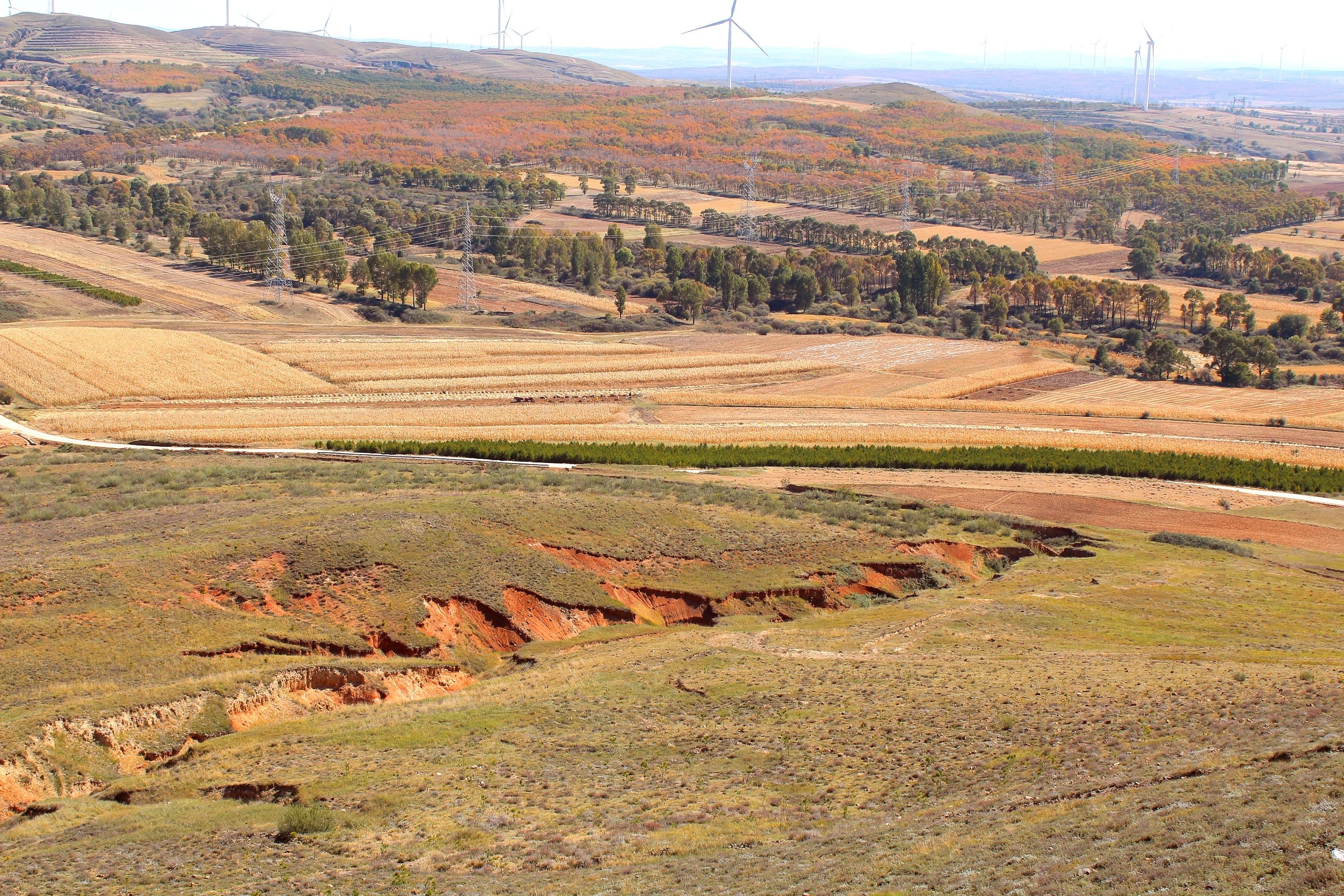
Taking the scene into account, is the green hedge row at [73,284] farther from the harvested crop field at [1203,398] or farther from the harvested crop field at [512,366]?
the harvested crop field at [1203,398]

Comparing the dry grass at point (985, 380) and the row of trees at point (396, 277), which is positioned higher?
the row of trees at point (396, 277)

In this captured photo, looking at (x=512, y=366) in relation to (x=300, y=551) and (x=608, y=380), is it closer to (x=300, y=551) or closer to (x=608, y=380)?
(x=608, y=380)

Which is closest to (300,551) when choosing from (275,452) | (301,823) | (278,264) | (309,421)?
(301,823)

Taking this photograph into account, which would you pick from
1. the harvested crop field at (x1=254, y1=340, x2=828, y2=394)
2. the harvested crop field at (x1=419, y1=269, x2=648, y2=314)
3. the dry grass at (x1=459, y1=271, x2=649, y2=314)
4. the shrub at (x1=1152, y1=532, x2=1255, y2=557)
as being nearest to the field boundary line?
the harvested crop field at (x1=254, y1=340, x2=828, y2=394)

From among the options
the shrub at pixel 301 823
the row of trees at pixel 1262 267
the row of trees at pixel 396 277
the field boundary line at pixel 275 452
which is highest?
the row of trees at pixel 1262 267

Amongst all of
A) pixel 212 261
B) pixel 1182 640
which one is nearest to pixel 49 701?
pixel 1182 640

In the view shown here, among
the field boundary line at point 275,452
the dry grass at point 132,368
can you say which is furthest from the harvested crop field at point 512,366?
the field boundary line at point 275,452

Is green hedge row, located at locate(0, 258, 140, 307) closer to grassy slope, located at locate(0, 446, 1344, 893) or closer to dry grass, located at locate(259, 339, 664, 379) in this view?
dry grass, located at locate(259, 339, 664, 379)
